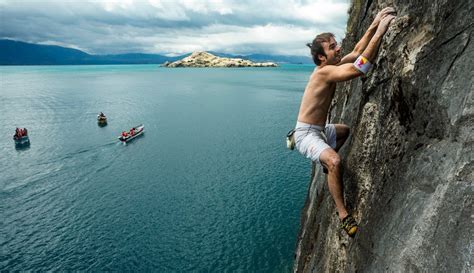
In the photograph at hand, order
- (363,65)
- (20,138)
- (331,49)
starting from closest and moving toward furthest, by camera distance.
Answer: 1. (363,65)
2. (331,49)
3. (20,138)

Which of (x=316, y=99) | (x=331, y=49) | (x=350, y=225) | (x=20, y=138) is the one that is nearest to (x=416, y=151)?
(x=316, y=99)

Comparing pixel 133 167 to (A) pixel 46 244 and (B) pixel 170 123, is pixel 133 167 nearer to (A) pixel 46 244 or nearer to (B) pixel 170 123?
(A) pixel 46 244

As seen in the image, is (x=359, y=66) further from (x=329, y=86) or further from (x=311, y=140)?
(x=311, y=140)

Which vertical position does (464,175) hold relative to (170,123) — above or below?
above

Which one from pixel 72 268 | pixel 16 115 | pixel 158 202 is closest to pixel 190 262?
pixel 72 268

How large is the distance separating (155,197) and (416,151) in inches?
1735

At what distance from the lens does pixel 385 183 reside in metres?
8.86

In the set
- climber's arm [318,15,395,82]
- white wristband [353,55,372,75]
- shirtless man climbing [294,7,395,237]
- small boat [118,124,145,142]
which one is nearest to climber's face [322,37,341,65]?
shirtless man climbing [294,7,395,237]

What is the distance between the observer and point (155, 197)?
4822 cm

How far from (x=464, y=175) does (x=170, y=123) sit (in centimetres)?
9091

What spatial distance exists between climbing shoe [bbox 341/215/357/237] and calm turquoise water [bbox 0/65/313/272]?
24.4 metres

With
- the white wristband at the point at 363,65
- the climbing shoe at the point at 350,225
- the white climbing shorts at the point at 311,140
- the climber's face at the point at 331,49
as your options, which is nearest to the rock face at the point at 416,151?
the climbing shoe at the point at 350,225

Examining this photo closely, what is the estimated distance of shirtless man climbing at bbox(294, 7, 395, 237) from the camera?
8844 mm

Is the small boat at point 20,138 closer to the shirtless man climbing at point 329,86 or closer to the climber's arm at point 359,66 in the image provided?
the shirtless man climbing at point 329,86
